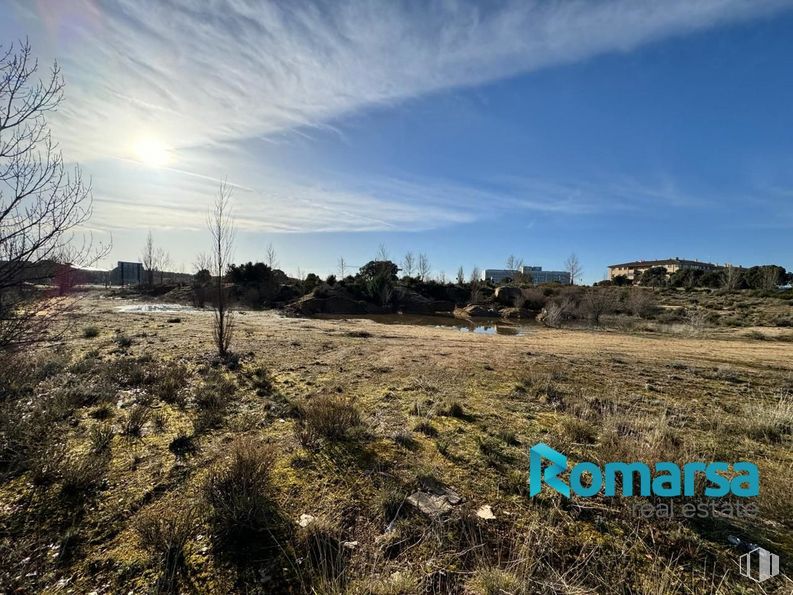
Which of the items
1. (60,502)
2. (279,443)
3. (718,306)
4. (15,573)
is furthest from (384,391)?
(718,306)

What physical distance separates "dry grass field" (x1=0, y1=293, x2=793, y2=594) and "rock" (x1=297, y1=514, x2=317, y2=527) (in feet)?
0.08

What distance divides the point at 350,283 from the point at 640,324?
2812cm

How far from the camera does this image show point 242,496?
2.86 metres

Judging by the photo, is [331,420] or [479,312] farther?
[479,312]

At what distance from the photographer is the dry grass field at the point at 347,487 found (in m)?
2.31

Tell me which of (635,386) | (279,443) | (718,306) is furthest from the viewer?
(718,306)

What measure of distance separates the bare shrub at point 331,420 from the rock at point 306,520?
1429mm

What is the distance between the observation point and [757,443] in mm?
4438

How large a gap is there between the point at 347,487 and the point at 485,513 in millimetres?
1268

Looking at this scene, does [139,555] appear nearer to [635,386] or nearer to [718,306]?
[635,386]

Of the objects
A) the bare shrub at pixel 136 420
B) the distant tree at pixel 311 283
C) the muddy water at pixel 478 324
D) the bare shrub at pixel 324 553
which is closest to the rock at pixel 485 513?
the bare shrub at pixel 324 553

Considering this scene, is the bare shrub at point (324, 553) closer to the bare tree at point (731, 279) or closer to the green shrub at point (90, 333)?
the green shrub at point (90, 333)

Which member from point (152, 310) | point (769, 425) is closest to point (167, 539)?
point (769, 425)

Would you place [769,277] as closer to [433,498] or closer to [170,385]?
[433,498]
